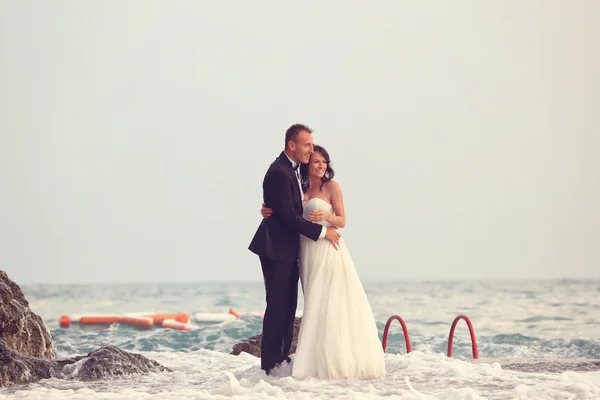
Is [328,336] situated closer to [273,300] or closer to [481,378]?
[273,300]

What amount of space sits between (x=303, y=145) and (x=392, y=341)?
11996 mm

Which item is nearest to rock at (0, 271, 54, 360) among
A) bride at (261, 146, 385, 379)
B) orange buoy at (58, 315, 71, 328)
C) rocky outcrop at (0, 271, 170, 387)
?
rocky outcrop at (0, 271, 170, 387)

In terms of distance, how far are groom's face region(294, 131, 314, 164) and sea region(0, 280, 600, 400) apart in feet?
4.43

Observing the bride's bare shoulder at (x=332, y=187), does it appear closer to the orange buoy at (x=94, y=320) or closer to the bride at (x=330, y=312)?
the bride at (x=330, y=312)

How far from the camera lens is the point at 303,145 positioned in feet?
18.5

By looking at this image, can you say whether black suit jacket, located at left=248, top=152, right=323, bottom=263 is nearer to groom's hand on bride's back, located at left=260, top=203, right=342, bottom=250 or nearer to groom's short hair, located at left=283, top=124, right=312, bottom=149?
groom's hand on bride's back, located at left=260, top=203, right=342, bottom=250

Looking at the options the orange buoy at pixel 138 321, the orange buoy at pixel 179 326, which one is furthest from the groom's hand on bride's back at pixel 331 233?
the orange buoy at pixel 138 321

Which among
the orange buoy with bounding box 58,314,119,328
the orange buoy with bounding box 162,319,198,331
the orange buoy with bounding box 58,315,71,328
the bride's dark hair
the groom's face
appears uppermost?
the groom's face

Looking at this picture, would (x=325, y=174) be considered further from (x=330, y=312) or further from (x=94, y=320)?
(x=94, y=320)

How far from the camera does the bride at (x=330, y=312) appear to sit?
543 centimetres

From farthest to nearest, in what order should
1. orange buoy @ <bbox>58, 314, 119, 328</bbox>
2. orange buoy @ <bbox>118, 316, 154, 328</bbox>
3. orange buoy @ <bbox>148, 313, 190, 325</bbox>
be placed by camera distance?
orange buoy @ <bbox>148, 313, 190, 325</bbox>, orange buoy @ <bbox>58, 314, 119, 328</bbox>, orange buoy @ <bbox>118, 316, 154, 328</bbox>

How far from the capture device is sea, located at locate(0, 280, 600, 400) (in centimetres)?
493

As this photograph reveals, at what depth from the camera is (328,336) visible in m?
5.44

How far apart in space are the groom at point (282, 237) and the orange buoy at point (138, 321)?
14.4m
